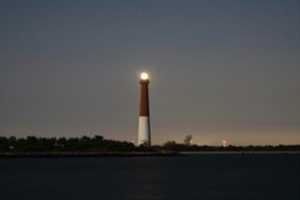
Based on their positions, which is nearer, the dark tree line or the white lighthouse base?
the white lighthouse base

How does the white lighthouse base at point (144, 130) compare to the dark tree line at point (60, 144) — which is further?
the dark tree line at point (60, 144)

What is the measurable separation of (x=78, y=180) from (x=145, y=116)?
107 ft

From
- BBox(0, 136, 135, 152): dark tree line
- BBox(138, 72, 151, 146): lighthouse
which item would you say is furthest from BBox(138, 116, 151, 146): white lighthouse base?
BBox(0, 136, 135, 152): dark tree line

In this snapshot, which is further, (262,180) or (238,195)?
(262,180)

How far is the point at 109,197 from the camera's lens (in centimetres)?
4947

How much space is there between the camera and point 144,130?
102m

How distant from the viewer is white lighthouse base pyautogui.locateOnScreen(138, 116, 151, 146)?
9912 cm

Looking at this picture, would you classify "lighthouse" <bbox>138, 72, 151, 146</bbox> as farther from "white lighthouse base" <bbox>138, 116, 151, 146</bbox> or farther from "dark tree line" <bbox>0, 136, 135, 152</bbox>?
"dark tree line" <bbox>0, 136, 135, 152</bbox>

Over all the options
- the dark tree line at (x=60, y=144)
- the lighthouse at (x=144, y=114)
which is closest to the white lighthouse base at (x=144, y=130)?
the lighthouse at (x=144, y=114)

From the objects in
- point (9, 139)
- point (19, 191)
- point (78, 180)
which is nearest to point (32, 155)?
point (9, 139)

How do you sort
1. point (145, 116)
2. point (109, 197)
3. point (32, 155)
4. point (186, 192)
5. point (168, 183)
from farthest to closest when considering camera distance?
point (32, 155)
point (145, 116)
point (168, 183)
point (186, 192)
point (109, 197)

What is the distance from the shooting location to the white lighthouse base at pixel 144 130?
99.1m

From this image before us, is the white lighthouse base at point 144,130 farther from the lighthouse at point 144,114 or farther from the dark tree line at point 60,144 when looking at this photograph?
the dark tree line at point 60,144

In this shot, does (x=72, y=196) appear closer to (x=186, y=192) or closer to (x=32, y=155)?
(x=186, y=192)
